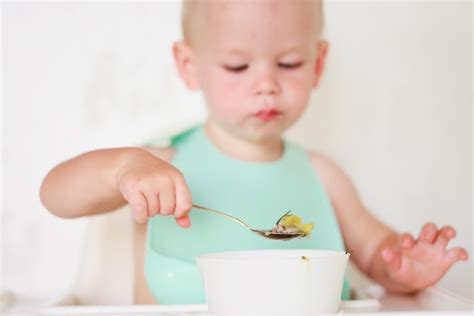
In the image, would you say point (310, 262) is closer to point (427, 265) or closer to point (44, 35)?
point (427, 265)

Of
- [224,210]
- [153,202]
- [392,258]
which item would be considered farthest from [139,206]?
[392,258]

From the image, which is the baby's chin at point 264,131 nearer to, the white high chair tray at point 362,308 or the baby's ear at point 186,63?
the baby's ear at point 186,63

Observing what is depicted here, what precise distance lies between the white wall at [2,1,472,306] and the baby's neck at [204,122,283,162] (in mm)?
275

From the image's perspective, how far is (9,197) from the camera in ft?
4.27

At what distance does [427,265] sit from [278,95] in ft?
0.90

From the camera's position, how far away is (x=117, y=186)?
2.53 feet

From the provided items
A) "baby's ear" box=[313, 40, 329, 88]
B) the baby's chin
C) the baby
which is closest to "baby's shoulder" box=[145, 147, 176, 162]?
the baby

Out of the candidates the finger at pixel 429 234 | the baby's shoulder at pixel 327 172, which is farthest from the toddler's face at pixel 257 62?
the finger at pixel 429 234

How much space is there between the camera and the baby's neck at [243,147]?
996mm

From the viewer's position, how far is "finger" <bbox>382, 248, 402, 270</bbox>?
0.90 metres

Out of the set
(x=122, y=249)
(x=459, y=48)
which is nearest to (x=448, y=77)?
(x=459, y=48)

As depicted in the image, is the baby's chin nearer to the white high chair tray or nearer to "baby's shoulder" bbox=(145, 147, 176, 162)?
"baby's shoulder" bbox=(145, 147, 176, 162)

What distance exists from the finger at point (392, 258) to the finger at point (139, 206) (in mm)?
356

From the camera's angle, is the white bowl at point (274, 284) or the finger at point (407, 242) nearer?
the white bowl at point (274, 284)
